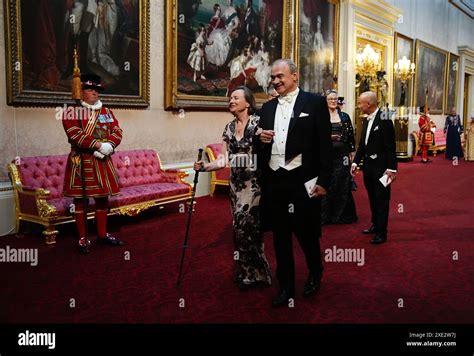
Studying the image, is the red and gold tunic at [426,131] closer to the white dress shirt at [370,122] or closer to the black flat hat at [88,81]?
the white dress shirt at [370,122]

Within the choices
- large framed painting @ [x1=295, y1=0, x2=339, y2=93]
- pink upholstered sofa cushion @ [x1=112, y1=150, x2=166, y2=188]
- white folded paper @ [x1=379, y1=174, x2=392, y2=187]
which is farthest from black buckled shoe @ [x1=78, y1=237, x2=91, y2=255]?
large framed painting @ [x1=295, y1=0, x2=339, y2=93]

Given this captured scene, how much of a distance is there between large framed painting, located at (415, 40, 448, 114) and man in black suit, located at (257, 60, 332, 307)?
54.0ft

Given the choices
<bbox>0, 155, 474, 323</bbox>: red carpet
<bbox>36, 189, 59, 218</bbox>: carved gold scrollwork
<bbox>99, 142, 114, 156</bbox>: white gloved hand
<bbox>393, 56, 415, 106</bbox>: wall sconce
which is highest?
<bbox>393, 56, 415, 106</bbox>: wall sconce

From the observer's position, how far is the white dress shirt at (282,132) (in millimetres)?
3582

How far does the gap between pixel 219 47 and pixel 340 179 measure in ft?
12.8

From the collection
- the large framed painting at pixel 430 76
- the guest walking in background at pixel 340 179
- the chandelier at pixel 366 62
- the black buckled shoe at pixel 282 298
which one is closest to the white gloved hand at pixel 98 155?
the black buckled shoe at pixel 282 298

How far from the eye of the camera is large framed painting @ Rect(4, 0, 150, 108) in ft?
19.9

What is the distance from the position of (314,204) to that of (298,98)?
2.59ft

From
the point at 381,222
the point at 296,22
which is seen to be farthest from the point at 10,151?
the point at 296,22

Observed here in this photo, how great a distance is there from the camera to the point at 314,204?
12.0 ft

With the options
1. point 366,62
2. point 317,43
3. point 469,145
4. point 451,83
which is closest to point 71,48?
point 317,43

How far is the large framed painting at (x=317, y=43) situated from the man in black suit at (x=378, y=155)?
627 centimetres

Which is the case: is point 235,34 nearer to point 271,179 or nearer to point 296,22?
point 296,22

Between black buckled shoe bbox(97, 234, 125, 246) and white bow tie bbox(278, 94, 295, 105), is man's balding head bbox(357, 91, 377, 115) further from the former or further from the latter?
black buckled shoe bbox(97, 234, 125, 246)
